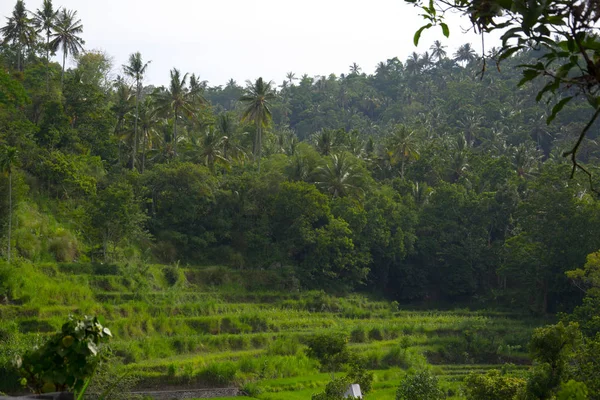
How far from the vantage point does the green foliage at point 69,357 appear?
4.63 meters

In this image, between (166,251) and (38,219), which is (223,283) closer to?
(166,251)

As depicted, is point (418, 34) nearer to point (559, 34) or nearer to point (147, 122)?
point (559, 34)

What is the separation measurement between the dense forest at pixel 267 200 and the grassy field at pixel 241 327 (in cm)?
245

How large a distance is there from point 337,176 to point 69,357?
43851 millimetres

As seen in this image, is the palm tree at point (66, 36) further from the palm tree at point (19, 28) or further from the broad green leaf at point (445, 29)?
the broad green leaf at point (445, 29)

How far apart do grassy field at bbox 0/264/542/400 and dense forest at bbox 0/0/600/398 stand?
8.03ft

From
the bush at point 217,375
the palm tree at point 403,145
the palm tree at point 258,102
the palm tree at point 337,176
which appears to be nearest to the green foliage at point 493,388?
the bush at point 217,375

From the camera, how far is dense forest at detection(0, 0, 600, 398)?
3778cm

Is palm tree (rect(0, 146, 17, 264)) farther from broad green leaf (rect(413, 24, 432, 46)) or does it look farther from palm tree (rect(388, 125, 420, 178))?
palm tree (rect(388, 125, 420, 178))

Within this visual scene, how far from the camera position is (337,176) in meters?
48.2

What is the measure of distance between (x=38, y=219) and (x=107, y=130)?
10.5m

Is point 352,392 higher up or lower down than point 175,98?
lower down

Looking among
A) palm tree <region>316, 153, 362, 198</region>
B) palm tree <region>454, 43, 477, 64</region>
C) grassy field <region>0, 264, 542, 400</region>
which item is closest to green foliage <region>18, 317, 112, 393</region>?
grassy field <region>0, 264, 542, 400</region>

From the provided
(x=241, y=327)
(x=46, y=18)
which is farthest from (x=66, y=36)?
(x=241, y=327)
